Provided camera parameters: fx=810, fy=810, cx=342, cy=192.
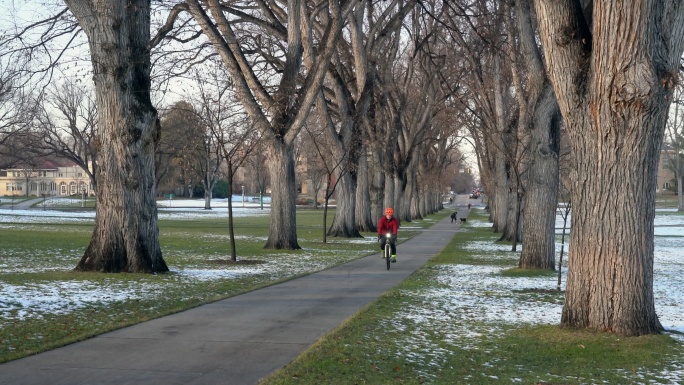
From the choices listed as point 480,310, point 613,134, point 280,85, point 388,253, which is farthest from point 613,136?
point 280,85

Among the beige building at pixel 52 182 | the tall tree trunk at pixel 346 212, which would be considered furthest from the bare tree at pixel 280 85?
the beige building at pixel 52 182

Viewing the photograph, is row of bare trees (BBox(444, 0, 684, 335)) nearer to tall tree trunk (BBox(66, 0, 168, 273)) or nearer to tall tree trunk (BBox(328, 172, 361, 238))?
tall tree trunk (BBox(66, 0, 168, 273))

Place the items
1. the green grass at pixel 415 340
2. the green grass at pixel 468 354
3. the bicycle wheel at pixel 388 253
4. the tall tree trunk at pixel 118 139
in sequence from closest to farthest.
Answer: the green grass at pixel 468 354 < the green grass at pixel 415 340 < the tall tree trunk at pixel 118 139 < the bicycle wheel at pixel 388 253

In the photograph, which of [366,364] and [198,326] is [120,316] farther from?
[366,364]

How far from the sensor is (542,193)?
20609 mm

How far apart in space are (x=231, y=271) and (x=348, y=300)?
5847mm

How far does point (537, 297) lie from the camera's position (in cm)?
1507

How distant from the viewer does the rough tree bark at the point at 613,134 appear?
9516 mm

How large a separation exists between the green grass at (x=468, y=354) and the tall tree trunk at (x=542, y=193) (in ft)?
28.8

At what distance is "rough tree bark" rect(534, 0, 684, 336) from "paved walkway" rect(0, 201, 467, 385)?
360 centimetres

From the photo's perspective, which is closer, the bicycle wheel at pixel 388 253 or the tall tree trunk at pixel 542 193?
the tall tree trunk at pixel 542 193

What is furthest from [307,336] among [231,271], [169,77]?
[169,77]

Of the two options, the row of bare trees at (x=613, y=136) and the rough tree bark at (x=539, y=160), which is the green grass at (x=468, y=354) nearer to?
the row of bare trees at (x=613, y=136)

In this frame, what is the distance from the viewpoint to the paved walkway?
7.76m
